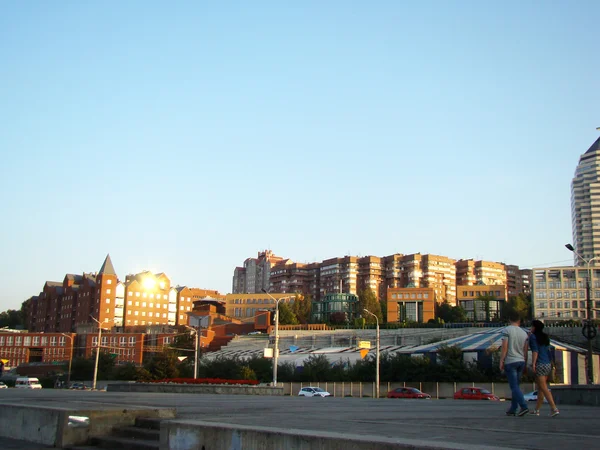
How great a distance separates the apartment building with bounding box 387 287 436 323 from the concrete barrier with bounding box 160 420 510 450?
434 ft

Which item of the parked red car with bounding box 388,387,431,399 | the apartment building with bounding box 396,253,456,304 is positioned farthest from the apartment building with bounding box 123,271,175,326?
the parked red car with bounding box 388,387,431,399

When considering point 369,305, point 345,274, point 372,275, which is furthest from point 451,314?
point 345,274

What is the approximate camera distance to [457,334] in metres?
97.3

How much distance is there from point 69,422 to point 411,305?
134 metres

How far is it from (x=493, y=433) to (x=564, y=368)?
53.1m

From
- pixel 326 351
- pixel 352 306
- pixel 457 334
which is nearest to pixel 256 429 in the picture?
Result: pixel 326 351

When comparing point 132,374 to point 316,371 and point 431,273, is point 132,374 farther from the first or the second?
point 431,273

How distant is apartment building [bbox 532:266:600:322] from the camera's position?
145000 mm

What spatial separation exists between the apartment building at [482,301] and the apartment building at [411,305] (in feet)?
32.7

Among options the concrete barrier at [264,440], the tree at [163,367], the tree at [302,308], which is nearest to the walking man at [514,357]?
the concrete barrier at [264,440]

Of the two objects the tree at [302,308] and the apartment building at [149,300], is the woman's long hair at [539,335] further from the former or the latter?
the apartment building at [149,300]

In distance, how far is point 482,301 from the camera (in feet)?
465

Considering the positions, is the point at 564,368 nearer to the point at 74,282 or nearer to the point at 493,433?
the point at 493,433

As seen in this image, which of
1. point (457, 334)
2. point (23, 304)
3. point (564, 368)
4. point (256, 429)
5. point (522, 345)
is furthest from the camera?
point (23, 304)
